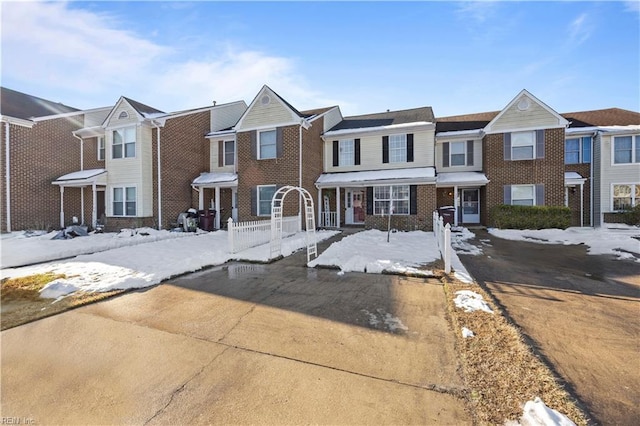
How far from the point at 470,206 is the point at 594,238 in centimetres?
728

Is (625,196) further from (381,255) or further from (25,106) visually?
(25,106)

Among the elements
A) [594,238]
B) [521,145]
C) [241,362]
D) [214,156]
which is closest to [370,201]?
[521,145]


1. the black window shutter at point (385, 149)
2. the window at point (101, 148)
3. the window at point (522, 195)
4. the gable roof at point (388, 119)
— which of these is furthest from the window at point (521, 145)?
the window at point (101, 148)

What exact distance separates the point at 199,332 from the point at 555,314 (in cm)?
542

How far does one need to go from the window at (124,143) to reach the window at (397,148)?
46.8ft

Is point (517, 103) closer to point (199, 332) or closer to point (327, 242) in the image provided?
point (327, 242)

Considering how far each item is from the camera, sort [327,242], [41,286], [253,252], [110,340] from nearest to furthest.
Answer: [110,340]
[41,286]
[253,252]
[327,242]

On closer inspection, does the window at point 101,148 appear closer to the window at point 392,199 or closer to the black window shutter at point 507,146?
the window at point 392,199

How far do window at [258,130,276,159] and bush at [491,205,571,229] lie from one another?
12485 mm

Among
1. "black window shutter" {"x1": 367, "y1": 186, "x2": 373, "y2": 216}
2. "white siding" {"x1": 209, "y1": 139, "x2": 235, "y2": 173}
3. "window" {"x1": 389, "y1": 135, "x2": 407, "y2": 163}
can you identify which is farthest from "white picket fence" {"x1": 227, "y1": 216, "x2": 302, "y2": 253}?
"white siding" {"x1": 209, "y1": 139, "x2": 235, "y2": 173}

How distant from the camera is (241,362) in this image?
11.1ft

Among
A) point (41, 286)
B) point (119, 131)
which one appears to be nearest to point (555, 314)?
point (41, 286)

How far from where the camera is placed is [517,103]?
16.0 meters

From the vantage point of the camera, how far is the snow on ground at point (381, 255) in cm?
730
